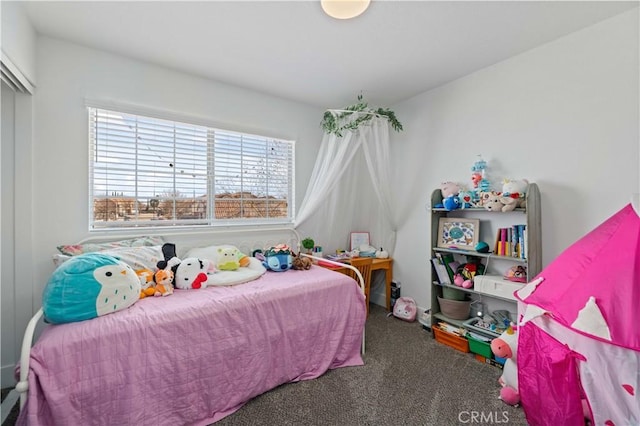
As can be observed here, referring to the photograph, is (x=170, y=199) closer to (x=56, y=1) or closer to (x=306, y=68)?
(x=56, y=1)

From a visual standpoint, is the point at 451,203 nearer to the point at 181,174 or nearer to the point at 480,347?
the point at 480,347

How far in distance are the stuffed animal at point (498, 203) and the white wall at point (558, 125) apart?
305 millimetres

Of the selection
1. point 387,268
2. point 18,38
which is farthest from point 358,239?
point 18,38

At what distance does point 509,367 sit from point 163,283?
2.45 meters

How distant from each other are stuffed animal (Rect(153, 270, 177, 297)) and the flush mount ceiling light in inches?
81.3

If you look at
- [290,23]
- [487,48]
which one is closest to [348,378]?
[290,23]

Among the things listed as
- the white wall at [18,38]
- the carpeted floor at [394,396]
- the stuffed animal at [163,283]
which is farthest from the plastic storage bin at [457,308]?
the white wall at [18,38]

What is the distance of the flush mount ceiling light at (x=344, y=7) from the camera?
1700 millimetres

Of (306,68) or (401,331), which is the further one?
(401,331)

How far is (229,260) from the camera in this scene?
8.27ft

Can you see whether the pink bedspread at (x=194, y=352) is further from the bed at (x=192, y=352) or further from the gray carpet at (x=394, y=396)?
the gray carpet at (x=394, y=396)

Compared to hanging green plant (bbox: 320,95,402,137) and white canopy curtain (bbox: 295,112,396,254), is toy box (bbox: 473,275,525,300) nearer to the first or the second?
white canopy curtain (bbox: 295,112,396,254)

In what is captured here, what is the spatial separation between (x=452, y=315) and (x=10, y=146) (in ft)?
12.5

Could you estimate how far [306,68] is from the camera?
2.62 meters
